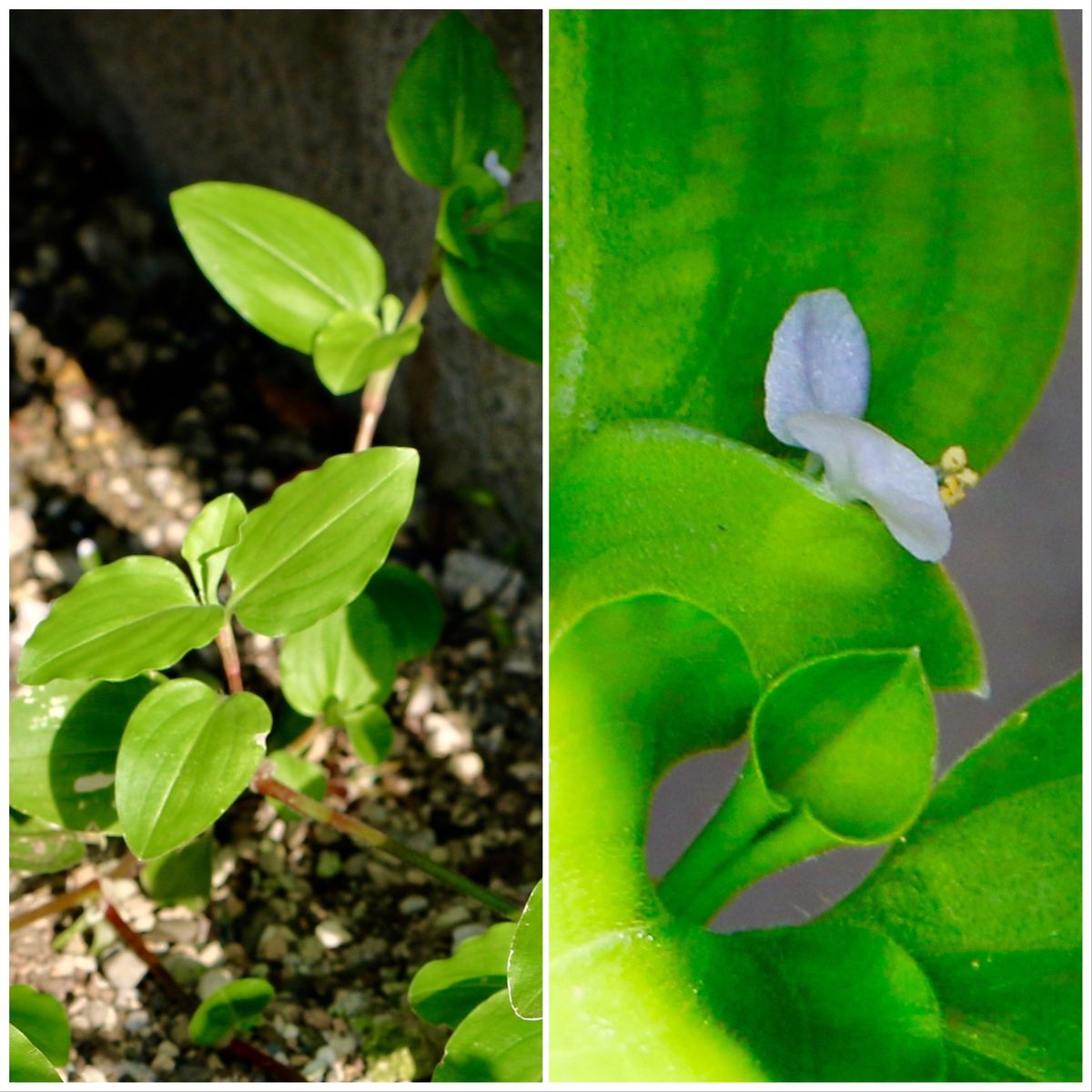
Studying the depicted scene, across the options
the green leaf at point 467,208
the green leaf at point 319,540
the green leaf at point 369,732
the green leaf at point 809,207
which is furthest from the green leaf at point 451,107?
the green leaf at point 369,732

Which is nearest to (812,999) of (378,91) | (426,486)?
(426,486)

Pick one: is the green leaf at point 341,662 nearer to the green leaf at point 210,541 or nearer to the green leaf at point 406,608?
the green leaf at point 406,608

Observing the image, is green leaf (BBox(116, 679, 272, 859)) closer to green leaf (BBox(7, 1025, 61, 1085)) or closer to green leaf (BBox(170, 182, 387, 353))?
green leaf (BBox(7, 1025, 61, 1085))

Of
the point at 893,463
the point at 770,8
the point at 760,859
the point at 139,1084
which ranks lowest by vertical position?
the point at 139,1084

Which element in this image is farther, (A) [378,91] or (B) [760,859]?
(A) [378,91]

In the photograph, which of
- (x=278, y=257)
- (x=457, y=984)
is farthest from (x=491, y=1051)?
(x=278, y=257)

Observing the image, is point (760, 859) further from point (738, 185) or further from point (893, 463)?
point (738, 185)
